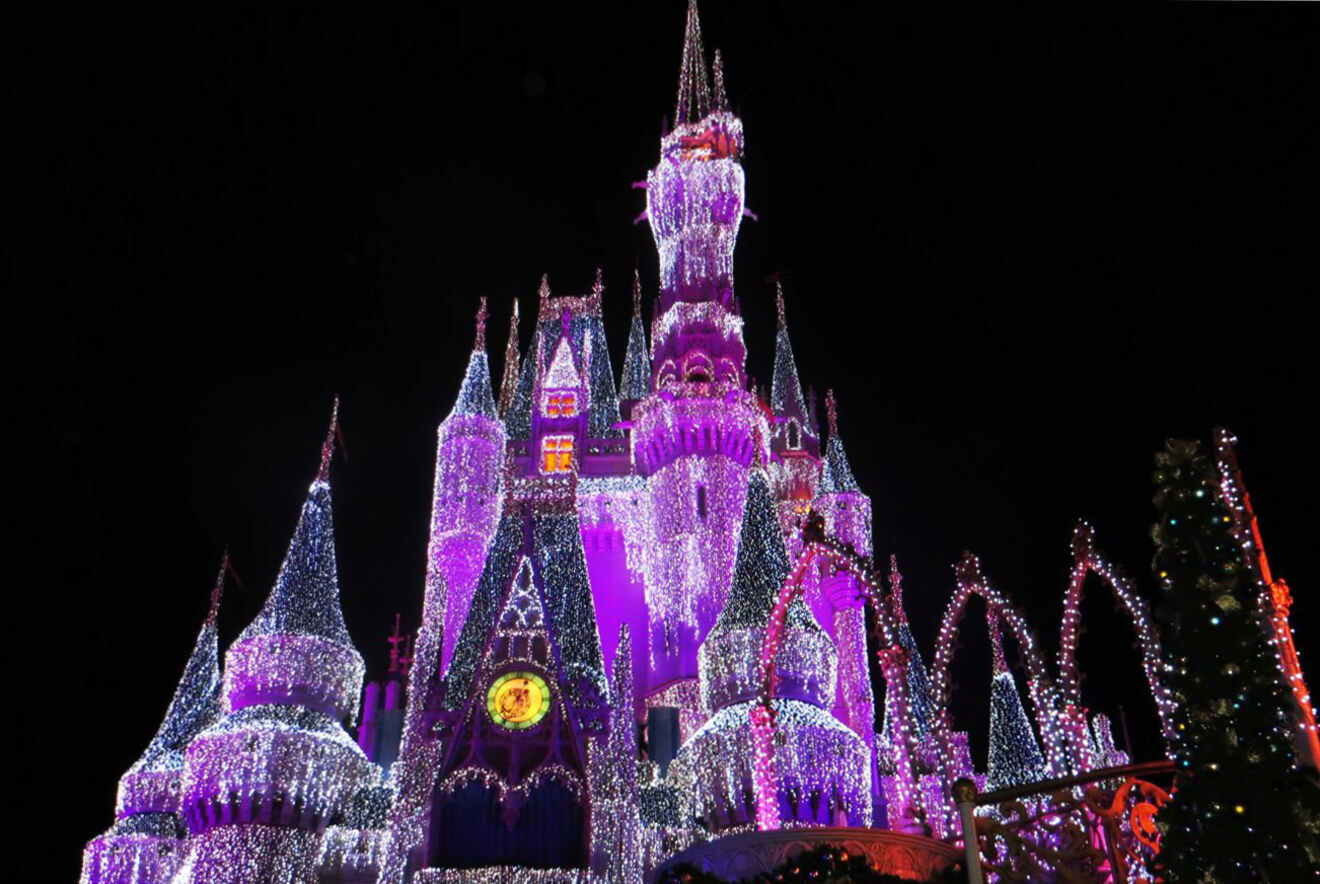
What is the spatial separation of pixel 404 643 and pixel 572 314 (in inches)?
506

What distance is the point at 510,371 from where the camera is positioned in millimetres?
38125

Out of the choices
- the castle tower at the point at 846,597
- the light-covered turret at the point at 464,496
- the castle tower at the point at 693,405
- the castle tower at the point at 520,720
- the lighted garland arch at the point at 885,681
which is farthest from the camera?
the light-covered turret at the point at 464,496

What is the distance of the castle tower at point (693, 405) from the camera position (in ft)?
96.7

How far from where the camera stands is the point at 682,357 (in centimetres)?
3400

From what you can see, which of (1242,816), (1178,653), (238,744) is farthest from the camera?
(238,744)

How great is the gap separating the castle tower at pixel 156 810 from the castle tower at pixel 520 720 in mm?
6966

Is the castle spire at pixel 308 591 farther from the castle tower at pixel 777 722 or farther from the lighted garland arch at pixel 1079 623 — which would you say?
the lighted garland arch at pixel 1079 623

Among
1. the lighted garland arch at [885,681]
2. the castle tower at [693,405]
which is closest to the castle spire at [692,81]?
the castle tower at [693,405]

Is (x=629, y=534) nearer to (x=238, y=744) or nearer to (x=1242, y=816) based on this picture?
(x=238, y=744)

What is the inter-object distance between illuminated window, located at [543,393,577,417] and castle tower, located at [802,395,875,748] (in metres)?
8.31

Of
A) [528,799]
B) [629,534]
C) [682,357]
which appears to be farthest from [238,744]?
A: [682,357]

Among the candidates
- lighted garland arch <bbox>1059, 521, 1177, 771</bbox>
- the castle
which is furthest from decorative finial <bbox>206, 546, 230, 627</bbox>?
lighted garland arch <bbox>1059, 521, 1177, 771</bbox>

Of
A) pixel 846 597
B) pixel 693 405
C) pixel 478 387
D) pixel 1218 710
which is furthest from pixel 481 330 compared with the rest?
pixel 1218 710

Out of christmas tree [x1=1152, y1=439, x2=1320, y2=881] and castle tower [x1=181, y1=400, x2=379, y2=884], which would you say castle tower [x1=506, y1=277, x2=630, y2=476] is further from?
christmas tree [x1=1152, y1=439, x2=1320, y2=881]
